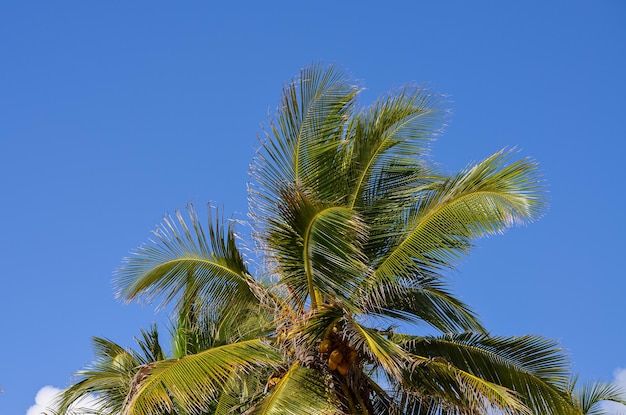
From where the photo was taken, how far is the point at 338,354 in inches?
445

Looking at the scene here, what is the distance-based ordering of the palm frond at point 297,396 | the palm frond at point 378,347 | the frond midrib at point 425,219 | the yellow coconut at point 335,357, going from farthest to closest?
the frond midrib at point 425,219
the yellow coconut at point 335,357
the palm frond at point 297,396
the palm frond at point 378,347

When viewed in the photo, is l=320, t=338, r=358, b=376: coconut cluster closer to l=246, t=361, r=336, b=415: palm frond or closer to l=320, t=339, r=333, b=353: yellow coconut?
l=320, t=339, r=333, b=353: yellow coconut

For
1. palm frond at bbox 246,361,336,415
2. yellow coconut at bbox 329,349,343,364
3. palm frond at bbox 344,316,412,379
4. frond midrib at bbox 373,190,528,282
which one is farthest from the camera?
frond midrib at bbox 373,190,528,282

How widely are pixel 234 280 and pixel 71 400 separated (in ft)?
11.9

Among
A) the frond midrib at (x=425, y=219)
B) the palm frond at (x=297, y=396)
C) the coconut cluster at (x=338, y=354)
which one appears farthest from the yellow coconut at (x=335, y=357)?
the frond midrib at (x=425, y=219)

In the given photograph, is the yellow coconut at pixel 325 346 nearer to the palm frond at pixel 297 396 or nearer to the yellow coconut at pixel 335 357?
the yellow coconut at pixel 335 357

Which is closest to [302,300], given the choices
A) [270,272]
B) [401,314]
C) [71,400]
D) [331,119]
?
[270,272]

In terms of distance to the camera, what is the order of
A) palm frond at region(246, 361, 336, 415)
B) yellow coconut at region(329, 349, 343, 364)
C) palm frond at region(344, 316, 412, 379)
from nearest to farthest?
palm frond at region(344, 316, 412, 379) < palm frond at region(246, 361, 336, 415) < yellow coconut at region(329, 349, 343, 364)

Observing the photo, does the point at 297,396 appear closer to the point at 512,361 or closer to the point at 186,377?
the point at 186,377

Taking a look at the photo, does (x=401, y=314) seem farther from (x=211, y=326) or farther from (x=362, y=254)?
(x=211, y=326)

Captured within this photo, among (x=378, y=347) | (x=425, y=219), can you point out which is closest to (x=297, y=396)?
(x=378, y=347)

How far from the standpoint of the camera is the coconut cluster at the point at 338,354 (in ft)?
37.0

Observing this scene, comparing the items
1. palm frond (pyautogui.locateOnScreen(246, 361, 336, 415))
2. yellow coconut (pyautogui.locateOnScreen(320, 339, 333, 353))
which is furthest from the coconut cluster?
palm frond (pyautogui.locateOnScreen(246, 361, 336, 415))

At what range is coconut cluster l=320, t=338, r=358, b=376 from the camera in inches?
444
